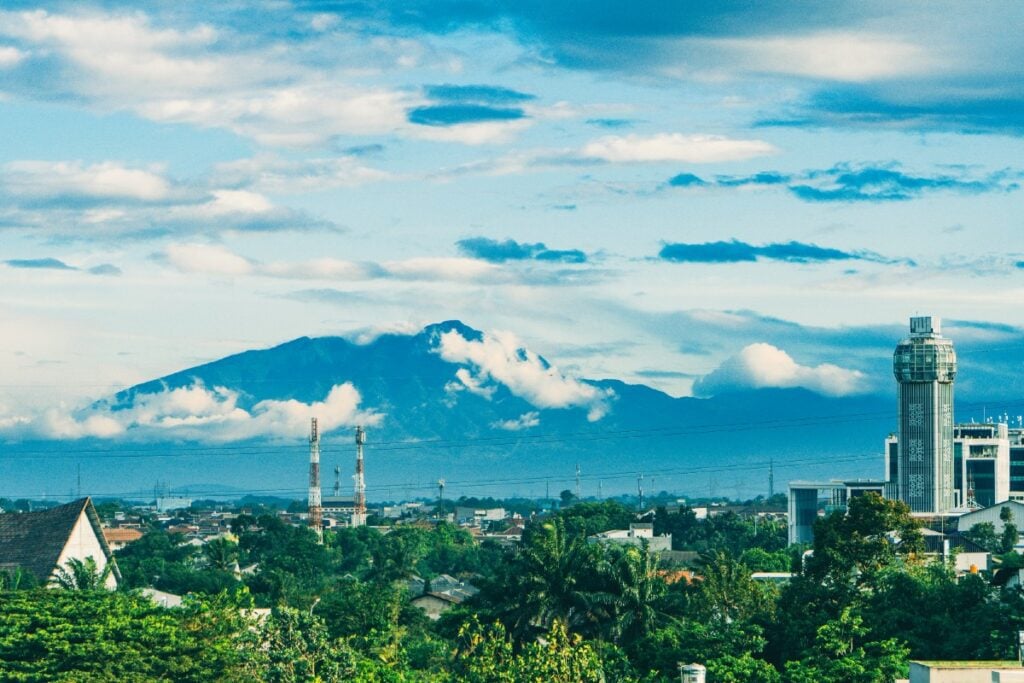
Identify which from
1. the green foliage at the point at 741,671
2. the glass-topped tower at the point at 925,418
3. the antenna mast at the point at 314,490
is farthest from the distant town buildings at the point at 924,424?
the green foliage at the point at 741,671

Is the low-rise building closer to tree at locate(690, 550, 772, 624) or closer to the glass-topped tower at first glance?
the glass-topped tower

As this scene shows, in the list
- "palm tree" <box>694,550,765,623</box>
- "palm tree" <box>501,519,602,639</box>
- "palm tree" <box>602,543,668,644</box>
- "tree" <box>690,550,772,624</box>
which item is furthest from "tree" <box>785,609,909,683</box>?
"palm tree" <box>501,519,602,639</box>

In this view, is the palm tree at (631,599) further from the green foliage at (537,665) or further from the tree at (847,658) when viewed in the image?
the green foliage at (537,665)

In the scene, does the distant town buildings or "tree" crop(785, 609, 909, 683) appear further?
the distant town buildings

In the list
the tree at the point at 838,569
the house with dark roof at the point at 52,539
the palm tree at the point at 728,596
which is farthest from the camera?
the house with dark roof at the point at 52,539

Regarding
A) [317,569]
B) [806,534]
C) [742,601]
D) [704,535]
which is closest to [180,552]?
[317,569]

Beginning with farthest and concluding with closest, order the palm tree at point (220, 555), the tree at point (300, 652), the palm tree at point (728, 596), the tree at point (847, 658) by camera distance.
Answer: the palm tree at point (220, 555), the palm tree at point (728, 596), the tree at point (300, 652), the tree at point (847, 658)

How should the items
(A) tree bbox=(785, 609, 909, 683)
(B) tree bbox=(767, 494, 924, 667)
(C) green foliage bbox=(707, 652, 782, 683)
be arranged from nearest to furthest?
(A) tree bbox=(785, 609, 909, 683) < (C) green foliage bbox=(707, 652, 782, 683) < (B) tree bbox=(767, 494, 924, 667)
